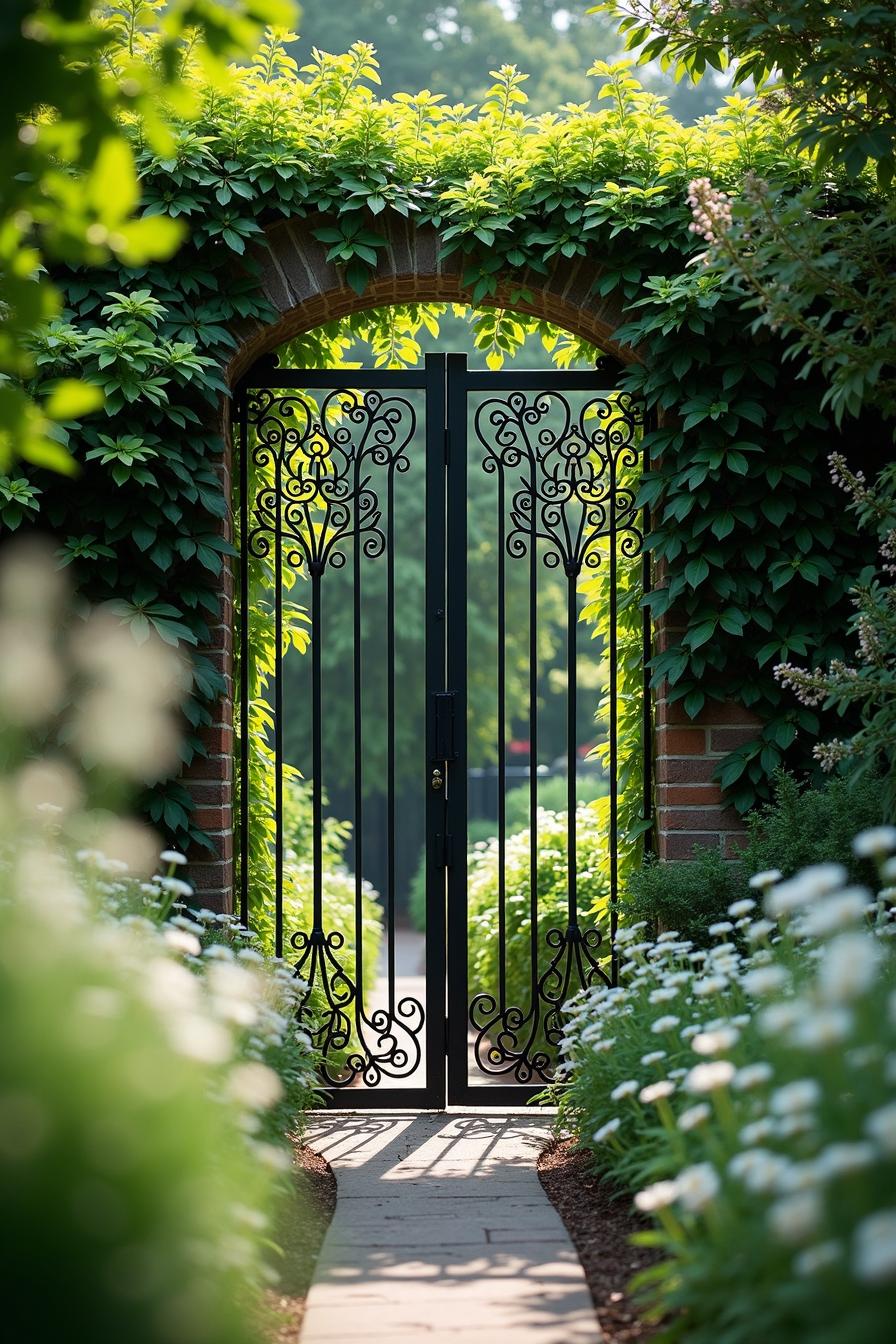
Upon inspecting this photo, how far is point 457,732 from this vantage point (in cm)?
502

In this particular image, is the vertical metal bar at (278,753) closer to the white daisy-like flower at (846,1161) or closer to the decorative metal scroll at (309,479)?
the decorative metal scroll at (309,479)

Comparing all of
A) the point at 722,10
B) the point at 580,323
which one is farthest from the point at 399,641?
the point at 722,10

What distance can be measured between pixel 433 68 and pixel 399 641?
9740 mm

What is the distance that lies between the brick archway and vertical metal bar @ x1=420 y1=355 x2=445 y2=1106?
40 centimetres

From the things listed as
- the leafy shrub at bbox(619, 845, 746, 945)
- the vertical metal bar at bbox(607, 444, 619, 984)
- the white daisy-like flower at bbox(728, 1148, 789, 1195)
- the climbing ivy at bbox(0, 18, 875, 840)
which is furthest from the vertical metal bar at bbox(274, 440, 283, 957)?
the white daisy-like flower at bbox(728, 1148, 789, 1195)

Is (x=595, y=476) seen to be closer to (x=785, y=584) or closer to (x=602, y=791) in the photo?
(x=785, y=584)

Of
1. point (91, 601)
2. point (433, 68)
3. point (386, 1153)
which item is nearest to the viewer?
point (386, 1153)

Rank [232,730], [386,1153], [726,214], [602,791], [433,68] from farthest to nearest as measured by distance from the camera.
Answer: [433,68], [602,791], [232,730], [386,1153], [726,214]

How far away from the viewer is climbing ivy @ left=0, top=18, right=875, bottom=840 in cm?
460

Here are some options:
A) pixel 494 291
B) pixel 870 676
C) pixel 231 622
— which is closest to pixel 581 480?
pixel 494 291

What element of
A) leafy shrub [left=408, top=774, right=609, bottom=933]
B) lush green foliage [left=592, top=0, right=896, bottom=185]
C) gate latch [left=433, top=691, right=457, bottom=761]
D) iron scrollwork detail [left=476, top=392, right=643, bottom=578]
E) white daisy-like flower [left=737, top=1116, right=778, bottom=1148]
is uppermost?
lush green foliage [left=592, top=0, right=896, bottom=185]

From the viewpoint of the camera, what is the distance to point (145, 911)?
3449 millimetres

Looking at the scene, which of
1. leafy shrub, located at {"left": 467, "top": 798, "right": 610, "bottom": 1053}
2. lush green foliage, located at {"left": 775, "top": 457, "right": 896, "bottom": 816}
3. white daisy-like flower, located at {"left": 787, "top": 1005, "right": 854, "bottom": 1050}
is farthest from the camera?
leafy shrub, located at {"left": 467, "top": 798, "right": 610, "bottom": 1053}

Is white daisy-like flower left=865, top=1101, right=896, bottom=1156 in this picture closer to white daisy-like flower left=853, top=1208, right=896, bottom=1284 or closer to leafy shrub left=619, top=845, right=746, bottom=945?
white daisy-like flower left=853, top=1208, right=896, bottom=1284
